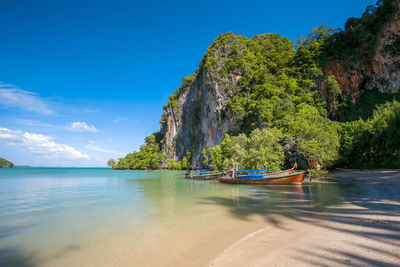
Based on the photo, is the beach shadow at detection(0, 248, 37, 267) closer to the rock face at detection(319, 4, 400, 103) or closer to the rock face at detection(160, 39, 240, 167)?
the rock face at detection(160, 39, 240, 167)

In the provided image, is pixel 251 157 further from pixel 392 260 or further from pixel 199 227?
pixel 392 260

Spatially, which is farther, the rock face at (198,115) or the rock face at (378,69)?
the rock face at (198,115)

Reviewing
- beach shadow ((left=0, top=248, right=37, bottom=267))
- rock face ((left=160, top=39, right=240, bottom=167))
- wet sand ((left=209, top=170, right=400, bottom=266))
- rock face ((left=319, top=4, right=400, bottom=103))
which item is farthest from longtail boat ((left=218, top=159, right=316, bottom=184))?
rock face ((left=319, top=4, right=400, bottom=103))

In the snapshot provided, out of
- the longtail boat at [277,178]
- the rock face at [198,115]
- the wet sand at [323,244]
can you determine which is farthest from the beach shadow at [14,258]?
the rock face at [198,115]

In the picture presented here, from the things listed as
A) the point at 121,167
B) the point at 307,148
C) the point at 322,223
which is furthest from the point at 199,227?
the point at 121,167

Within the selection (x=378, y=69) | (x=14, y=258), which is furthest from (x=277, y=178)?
(x=378, y=69)

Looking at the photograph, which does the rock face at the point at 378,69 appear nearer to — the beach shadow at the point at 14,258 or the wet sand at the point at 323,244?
the wet sand at the point at 323,244

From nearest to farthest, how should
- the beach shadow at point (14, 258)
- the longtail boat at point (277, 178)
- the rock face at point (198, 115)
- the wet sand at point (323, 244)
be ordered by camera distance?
the wet sand at point (323, 244) < the beach shadow at point (14, 258) < the longtail boat at point (277, 178) < the rock face at point (198, 115)

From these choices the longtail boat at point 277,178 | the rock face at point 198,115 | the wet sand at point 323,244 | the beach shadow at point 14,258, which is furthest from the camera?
the rock face at point 198,115

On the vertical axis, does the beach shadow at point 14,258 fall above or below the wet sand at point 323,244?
below

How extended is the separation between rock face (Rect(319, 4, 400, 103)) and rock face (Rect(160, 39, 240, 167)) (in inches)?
965

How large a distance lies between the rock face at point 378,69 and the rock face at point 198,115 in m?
24.5

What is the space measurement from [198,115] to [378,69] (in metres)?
50.7

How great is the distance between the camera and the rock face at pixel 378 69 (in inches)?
1451
